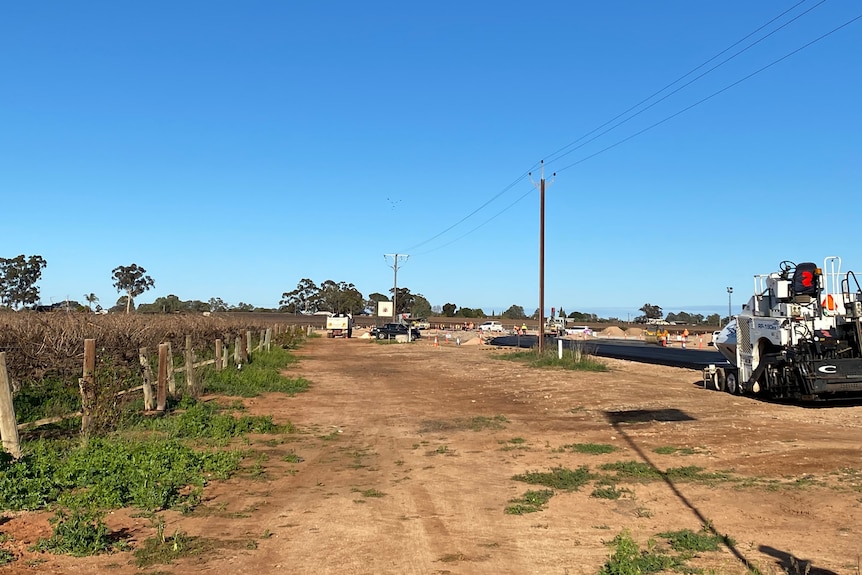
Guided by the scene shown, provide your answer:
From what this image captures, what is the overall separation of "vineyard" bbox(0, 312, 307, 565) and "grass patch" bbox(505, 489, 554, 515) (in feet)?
11.9

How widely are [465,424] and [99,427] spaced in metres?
7.07

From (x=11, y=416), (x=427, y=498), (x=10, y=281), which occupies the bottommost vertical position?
(x=427, y=498)

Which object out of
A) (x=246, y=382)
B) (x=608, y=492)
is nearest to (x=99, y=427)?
(x=608, y=492)

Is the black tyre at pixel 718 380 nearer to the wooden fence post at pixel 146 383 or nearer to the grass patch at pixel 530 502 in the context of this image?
the grass patch at pixel 530 502

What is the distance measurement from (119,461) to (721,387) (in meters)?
16.6

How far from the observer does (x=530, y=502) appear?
8.37 meters

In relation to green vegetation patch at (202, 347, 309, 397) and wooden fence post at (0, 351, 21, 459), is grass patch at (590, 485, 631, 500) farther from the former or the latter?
green vegetation patch at (202, 347, 309, 397)

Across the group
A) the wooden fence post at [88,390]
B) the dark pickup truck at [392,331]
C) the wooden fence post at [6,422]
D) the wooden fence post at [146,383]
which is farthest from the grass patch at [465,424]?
the dark pickup truck at [392,331]

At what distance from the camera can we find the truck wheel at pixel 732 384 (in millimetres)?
19500

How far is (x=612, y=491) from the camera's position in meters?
8.79

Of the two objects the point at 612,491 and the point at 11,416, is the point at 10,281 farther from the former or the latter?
the point at 612,491

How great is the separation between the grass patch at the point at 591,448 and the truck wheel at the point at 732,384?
8867 millimetres

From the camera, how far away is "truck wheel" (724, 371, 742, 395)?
64.0ft

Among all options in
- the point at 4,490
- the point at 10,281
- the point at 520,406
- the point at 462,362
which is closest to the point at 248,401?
the point at 520,406
